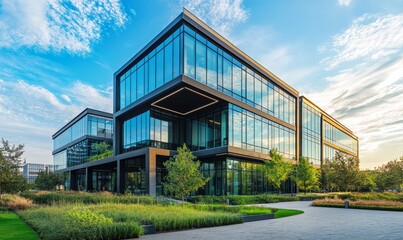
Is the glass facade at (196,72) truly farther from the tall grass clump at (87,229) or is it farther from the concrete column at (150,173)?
the tall grass clump at (87,229)

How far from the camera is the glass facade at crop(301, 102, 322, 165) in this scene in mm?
53875

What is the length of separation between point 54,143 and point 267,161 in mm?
70400

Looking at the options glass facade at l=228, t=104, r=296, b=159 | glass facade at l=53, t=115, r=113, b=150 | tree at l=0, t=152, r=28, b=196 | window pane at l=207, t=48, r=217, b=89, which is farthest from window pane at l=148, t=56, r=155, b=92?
glass facade at l=53, t=115, r=113, b=150

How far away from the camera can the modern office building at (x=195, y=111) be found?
98.6 feet

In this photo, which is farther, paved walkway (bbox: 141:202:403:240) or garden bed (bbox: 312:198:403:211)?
garden bed (bbox: 312:198:403:211)

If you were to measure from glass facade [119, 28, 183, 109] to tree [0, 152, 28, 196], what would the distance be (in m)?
15.6

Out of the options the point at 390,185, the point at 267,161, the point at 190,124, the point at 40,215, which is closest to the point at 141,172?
the point at 190,124

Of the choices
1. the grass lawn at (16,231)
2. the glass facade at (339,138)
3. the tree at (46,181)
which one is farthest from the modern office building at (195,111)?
the glass facade at (339,138)

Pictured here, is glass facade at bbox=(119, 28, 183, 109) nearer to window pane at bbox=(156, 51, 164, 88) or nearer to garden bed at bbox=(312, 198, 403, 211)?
window pane at bbox=(156, 51, 164, 88)

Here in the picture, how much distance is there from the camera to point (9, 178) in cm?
2077

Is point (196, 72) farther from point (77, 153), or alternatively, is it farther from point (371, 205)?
point (77, 153)

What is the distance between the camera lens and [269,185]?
40.9 meters

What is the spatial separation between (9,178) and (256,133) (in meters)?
27.2

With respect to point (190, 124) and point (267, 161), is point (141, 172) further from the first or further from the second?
point (267, 161)
